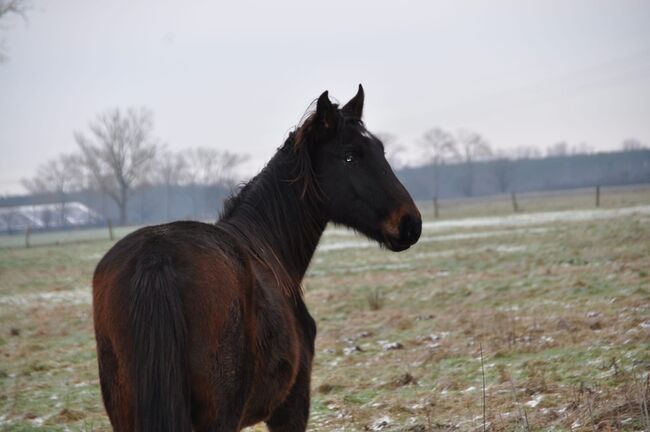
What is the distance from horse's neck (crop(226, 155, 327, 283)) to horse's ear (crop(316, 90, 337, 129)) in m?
0.43

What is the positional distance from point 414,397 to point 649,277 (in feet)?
23.4

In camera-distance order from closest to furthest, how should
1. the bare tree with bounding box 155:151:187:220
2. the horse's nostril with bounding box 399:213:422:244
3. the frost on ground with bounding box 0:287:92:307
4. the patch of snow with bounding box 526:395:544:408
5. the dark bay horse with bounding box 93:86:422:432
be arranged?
the dark bay horse with bounding box 93:86:422:432, the horse's nostril with bounding box 399:213:422:244, the patch of snow with bounding box 526:395:544:408, the frost on ground with bounding box 0:287:92:307, the bare tree with bounding box 155:151:187:220

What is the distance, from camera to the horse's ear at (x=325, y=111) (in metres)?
4.30

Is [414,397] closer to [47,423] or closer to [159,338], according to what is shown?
[47,423]

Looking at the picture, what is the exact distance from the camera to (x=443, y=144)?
5079 inches

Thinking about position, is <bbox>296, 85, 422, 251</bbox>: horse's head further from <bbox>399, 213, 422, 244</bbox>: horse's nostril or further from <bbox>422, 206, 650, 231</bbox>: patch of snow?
<bbox>422, 206, 650, 231</bbox>: patch of snow

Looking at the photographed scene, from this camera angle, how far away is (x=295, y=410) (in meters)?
3.89

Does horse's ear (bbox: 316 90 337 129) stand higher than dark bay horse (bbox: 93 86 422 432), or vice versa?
horse's ear (bbox: 316 90 337 129)

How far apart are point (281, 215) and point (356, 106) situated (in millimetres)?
971

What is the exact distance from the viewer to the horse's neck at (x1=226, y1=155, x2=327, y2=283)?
172 inches

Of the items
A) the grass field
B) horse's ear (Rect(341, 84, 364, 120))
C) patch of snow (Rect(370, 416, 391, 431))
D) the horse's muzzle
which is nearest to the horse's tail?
the horse's muzzle

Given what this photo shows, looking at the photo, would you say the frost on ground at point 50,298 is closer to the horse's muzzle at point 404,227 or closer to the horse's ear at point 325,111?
the horse's ear at point 325,111

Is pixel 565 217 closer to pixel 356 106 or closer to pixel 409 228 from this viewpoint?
pixel 356 106

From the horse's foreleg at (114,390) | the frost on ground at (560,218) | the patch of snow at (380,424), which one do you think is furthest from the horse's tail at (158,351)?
the frost on ground at (560,218)
